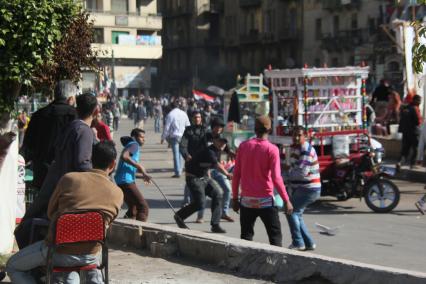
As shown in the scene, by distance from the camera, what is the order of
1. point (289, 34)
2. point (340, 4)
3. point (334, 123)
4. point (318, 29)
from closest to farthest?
point (334, 123) → point (340, 4) → point (318, 29) → point (289, 34)

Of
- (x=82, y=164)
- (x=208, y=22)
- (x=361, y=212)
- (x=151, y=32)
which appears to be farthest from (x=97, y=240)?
(x=208, y=22)

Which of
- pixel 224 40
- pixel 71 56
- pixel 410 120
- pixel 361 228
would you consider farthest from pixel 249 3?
pixel 71 56

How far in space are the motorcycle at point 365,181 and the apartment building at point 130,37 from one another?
61009 mm

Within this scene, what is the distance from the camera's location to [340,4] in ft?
219

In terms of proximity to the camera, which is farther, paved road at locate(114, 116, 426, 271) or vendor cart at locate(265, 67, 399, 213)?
vendor cart at locate(265, 67, 399, 213)

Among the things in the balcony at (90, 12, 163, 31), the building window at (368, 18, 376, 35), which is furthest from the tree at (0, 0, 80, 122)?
the balcony at (90, 12, 163, 31)

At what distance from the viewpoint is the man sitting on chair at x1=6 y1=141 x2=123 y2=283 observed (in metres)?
5.95

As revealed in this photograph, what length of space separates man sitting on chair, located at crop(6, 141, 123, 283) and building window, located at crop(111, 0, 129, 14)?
2853 inches

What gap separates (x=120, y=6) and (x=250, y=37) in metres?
12.3

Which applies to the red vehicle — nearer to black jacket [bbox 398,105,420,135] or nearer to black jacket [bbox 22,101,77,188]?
black jacket [bbox 398,105,420,135]

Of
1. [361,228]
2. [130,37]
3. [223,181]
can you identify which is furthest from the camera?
[130,37]

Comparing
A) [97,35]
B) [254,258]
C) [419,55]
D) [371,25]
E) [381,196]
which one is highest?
[371,25]

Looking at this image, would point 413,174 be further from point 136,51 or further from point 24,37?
point 136,51

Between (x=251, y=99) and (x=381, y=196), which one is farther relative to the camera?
(x=251, y=99)
